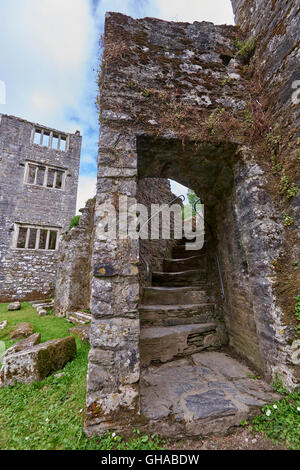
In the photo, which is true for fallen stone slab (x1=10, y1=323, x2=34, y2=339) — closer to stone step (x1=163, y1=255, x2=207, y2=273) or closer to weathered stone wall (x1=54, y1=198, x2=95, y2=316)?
weathered stone wall (x1=54, y1=198, x2=95, y2=316)

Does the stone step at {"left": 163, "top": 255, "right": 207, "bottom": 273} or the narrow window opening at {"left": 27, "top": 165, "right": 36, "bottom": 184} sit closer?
the stone step at {"left": 163, "top": 255, "right": 207, "bottom": 273}

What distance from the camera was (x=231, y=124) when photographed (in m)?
2.57

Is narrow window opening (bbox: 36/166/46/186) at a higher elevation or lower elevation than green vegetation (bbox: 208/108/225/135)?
higher

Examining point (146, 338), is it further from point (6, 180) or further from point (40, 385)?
point (6, 180)

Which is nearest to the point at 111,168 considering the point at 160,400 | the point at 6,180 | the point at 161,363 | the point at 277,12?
the point at 160,400

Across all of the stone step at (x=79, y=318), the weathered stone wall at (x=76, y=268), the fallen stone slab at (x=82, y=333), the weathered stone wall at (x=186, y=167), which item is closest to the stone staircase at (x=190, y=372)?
the weathered stone wall at (x=186, y=167)

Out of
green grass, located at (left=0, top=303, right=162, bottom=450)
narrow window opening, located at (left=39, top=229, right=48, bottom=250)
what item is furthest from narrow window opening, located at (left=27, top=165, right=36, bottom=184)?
green grass, located at (left=0, top=303, right=162, bottom=450)

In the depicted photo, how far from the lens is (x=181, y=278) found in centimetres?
449

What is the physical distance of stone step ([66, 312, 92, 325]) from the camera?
15.9 ft

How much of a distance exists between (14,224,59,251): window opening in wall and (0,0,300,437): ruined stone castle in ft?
32.3

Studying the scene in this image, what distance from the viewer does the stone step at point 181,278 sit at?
436 centimetres

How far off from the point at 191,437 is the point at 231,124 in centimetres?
330

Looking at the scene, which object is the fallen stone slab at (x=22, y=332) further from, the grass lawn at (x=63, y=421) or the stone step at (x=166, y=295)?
the stone step at (x=166, y=295)

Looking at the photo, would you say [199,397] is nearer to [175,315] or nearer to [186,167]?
[175,315]
